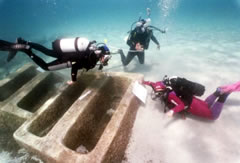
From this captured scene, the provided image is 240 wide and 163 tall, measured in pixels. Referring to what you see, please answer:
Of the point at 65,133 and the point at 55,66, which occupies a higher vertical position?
the point at 55,66

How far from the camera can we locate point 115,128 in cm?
302

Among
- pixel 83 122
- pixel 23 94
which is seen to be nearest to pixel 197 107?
pixel 83 122

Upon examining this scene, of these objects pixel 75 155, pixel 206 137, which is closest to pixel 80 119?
pixel 75 155

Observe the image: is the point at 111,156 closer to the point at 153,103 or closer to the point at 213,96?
the point at 153,103

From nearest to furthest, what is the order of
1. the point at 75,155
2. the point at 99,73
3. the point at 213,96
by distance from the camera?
the point at 75,155 → the point at 213,96 → the point at 99,73

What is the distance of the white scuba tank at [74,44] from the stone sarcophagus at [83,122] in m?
1.15

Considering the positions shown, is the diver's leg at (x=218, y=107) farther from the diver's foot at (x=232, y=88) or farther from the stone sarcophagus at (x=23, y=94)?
the stone sarcophagus at (x=23, y=94)

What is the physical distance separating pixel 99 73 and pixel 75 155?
A: 9.04 feet

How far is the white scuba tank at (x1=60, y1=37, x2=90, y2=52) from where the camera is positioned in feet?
12.1

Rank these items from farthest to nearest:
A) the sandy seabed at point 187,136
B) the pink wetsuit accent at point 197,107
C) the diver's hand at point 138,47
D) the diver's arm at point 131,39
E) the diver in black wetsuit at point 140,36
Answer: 1. the diver's arm at point 131,39
2. the diver's hand at point 138,47
3. the diver in black wetsuit at point 140,36
4. the pink wetsuit accent at point 197,107
5. the sandy seabed at point 187,136

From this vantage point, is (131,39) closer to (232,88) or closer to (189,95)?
(189,95)

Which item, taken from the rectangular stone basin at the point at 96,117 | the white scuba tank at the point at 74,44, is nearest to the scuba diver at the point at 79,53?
the white scuba tank at the point at 74,44

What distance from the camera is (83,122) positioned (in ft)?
12.0

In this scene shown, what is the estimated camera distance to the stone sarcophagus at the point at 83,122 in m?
2.77
